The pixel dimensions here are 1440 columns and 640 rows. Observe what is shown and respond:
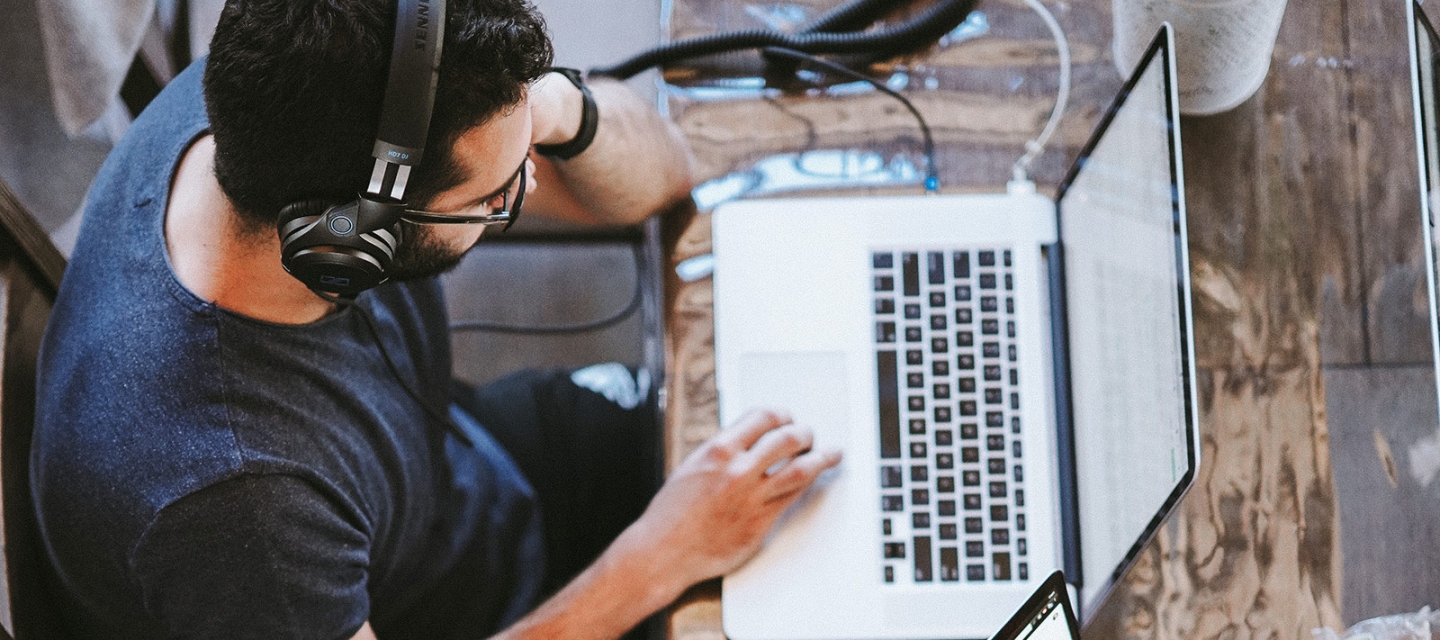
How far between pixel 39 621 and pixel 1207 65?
1.10 m

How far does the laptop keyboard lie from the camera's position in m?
0.93

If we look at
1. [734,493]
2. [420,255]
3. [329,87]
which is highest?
[329,87]

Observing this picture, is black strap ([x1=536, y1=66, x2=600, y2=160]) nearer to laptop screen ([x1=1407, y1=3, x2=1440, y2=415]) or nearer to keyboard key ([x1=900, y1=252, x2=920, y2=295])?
keyboard key ([x1=900, y1=252, x2=920, y2=295])

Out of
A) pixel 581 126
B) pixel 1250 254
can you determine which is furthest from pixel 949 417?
pixel 581 126

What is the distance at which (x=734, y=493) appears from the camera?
0.93m

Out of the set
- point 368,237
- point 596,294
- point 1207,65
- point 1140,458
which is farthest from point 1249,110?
point 596,294

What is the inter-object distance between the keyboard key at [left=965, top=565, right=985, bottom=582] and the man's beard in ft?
1.69

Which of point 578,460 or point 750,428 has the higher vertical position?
point 750,428

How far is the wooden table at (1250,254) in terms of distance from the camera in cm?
87

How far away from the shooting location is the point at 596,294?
5.64 feet

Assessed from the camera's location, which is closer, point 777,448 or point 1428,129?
point 1428,129

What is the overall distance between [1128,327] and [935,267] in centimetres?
19

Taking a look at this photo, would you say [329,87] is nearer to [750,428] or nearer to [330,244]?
[330,244]

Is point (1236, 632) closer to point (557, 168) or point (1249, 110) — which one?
point (1249, 110)
